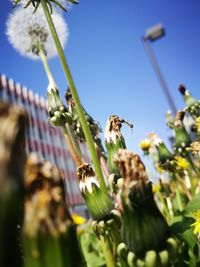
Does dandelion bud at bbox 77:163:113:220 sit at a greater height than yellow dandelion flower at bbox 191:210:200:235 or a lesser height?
greater

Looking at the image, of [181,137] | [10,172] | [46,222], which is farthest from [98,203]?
[181,137]

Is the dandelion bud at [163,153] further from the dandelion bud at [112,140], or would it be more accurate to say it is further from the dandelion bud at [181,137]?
the dandelion bud at [112,140]

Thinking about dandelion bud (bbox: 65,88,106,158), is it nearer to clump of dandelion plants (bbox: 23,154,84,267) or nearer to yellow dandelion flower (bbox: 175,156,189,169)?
yellow dandelion flower (bbox: 175,156,189,169)

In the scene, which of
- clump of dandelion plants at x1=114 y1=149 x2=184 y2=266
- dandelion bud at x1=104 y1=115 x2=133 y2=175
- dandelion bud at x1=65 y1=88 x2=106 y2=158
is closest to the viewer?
clump of dandelion plants at x1=114 y1=149 x2=184 y2=266

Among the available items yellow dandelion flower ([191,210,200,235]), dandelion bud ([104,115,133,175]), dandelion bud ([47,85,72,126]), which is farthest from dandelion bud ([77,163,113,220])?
dandelion bud ([47,85,72,126])

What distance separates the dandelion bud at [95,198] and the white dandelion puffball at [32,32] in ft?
5.24

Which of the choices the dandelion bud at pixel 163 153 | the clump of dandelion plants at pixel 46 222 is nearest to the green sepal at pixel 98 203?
the clump of dandelion plants at pixel 46 222

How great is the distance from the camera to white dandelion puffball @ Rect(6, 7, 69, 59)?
9.91 feet

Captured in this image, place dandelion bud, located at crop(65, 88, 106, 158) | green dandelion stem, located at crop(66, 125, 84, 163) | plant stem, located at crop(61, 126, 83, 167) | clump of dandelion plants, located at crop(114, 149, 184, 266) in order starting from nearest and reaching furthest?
clump of dandelion plants, located at crop(114, 149, 184, 266) < plant stem, located at crop(61, 126, 83, 167) < green dandelion stem, located at crop(66, 125, 84, 163) < dandelion bud, located at crop(65, 88, 106, 158)

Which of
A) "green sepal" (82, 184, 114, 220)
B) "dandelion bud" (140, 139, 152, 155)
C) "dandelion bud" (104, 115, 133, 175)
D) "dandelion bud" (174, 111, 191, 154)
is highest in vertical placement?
"dandelion bud" (140, 139, 152, 155)

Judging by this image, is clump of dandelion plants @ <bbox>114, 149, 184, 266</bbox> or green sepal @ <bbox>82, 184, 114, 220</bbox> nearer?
clump of dandelion plants @ <bbox>114, 149, 184, 266</bbox>

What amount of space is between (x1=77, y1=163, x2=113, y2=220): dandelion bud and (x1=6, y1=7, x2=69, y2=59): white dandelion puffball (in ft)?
5.24

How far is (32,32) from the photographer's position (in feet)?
10.6

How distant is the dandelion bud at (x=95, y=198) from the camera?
5.06 ft
